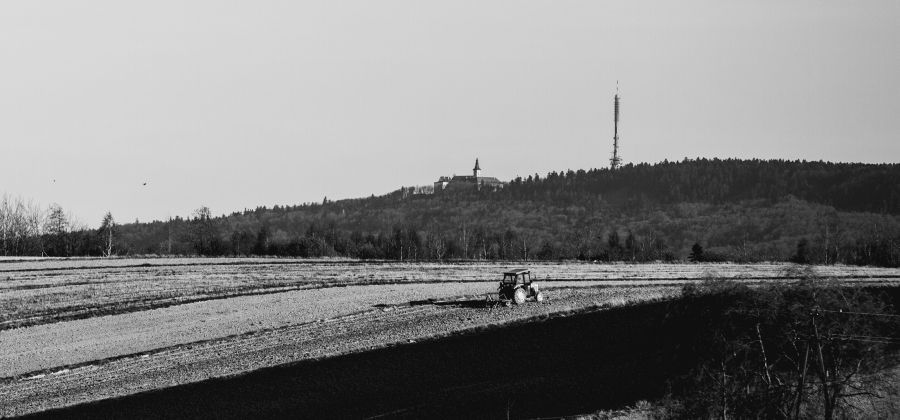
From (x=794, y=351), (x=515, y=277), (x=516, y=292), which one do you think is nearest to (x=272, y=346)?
(x=516, y=292)

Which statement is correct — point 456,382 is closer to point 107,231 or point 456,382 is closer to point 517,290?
point 517,290

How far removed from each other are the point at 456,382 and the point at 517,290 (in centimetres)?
2150

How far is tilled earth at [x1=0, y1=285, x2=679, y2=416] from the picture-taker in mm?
40781

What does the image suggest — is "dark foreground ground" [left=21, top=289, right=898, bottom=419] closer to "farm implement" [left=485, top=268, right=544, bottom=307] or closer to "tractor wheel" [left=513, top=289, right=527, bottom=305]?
"tractor wheel" [left=513, top=289, right=527, bottom=305]

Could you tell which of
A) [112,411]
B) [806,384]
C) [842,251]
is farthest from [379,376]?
[842,251]

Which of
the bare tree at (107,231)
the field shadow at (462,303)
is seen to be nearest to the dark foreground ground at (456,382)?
the field shadow at (462,303)

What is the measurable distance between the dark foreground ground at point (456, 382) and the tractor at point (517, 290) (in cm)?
1151

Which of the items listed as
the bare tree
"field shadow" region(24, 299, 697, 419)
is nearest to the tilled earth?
"field shadow" region(24, 299, 697, 419)

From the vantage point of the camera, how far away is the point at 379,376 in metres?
40.6

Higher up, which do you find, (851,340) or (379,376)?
(851,340)

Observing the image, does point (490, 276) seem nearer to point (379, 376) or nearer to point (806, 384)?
point (379, 376)

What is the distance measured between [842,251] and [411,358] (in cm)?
13677

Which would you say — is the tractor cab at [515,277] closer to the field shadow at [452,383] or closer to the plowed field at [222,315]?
the plowed field at [222,315]

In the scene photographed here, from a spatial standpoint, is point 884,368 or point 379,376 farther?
point 379,376
